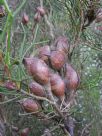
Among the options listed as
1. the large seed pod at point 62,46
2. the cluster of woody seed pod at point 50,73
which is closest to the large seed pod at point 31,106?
the cluster of woody seed pod at point 50,73

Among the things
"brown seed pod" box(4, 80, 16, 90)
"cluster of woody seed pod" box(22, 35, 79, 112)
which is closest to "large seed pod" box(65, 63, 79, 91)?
"cluster of woody seed pod" box(22, 35, 79, 112)

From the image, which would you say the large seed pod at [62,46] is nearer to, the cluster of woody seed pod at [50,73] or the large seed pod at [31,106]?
the cluster of woody seed pod at [50,73]

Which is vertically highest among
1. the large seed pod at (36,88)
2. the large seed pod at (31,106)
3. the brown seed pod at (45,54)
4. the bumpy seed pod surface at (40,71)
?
the brown seed pod at (45,54)

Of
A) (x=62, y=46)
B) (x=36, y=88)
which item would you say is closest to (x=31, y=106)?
(x=36, y=88)

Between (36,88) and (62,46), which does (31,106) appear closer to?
(36,88)

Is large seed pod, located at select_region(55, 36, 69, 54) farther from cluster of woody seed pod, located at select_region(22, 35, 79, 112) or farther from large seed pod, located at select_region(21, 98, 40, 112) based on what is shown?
large seed pod, located at select_region(21, 98, 40, 112)

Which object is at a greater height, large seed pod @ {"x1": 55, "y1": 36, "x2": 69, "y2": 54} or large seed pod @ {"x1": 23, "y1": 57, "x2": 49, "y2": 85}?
large seed pod @ {"x1": 55, "y1": 36, "x2": 69, "y2": 54}

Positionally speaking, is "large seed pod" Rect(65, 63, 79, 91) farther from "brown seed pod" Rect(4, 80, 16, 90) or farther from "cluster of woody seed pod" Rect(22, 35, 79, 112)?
"brown seed pod" Rect(4, 80, 16, 90)

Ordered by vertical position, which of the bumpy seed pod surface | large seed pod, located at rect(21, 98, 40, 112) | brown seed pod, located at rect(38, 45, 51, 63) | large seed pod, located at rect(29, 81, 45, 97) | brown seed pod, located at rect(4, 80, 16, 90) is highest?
brown seed pod, located at rect(38, 45, 51, 63)

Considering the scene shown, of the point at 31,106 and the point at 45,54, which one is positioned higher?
the point at 45,54
